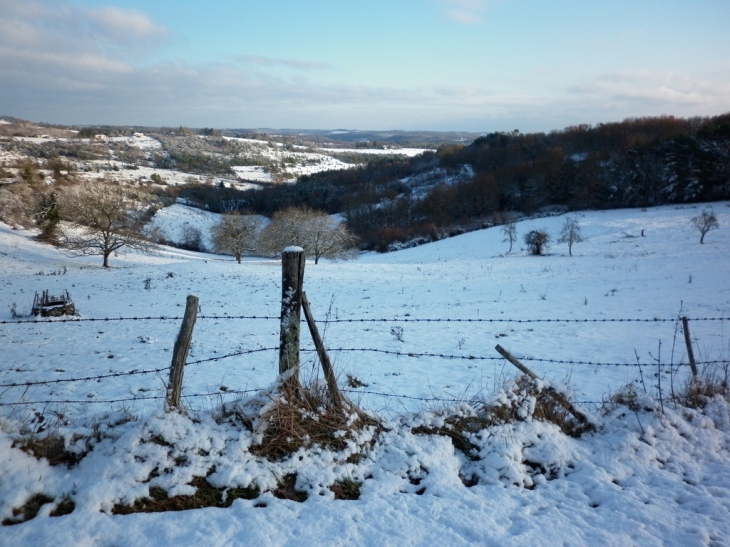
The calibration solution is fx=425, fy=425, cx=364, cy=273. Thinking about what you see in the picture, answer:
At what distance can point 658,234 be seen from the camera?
40.7m

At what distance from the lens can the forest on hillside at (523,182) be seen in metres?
57.8

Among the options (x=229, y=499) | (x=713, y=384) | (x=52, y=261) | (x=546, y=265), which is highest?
(x=713, y=384)

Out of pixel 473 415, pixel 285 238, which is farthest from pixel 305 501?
pixel 285 238

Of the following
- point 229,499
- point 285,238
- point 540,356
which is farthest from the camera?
point 285,238

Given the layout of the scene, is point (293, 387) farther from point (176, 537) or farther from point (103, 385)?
point (103, 385)

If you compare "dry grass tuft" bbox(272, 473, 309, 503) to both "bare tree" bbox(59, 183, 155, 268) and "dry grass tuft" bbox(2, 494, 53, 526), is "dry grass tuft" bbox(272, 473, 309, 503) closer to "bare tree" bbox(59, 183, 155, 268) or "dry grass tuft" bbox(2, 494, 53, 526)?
"dry grass tuft" bbox(2, 494, 53, 526)

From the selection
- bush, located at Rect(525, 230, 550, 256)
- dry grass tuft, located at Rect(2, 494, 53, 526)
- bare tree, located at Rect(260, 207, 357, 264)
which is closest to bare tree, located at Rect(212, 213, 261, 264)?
bare tree, located at Rect(260, 207, 357, 264)

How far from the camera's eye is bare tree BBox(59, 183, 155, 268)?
30000 millimetres

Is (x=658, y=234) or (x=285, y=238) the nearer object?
(x=658, y=234)

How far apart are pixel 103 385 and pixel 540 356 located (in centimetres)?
901

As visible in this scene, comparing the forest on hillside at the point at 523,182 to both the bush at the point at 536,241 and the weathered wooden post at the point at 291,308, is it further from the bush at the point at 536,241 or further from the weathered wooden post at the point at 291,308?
the weathered wooden post at the point at 291,308

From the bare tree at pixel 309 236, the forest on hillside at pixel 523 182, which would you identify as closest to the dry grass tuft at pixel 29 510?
the bare tree at pixel 309 236

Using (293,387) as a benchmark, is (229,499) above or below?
below

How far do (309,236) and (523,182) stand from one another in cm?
4607
